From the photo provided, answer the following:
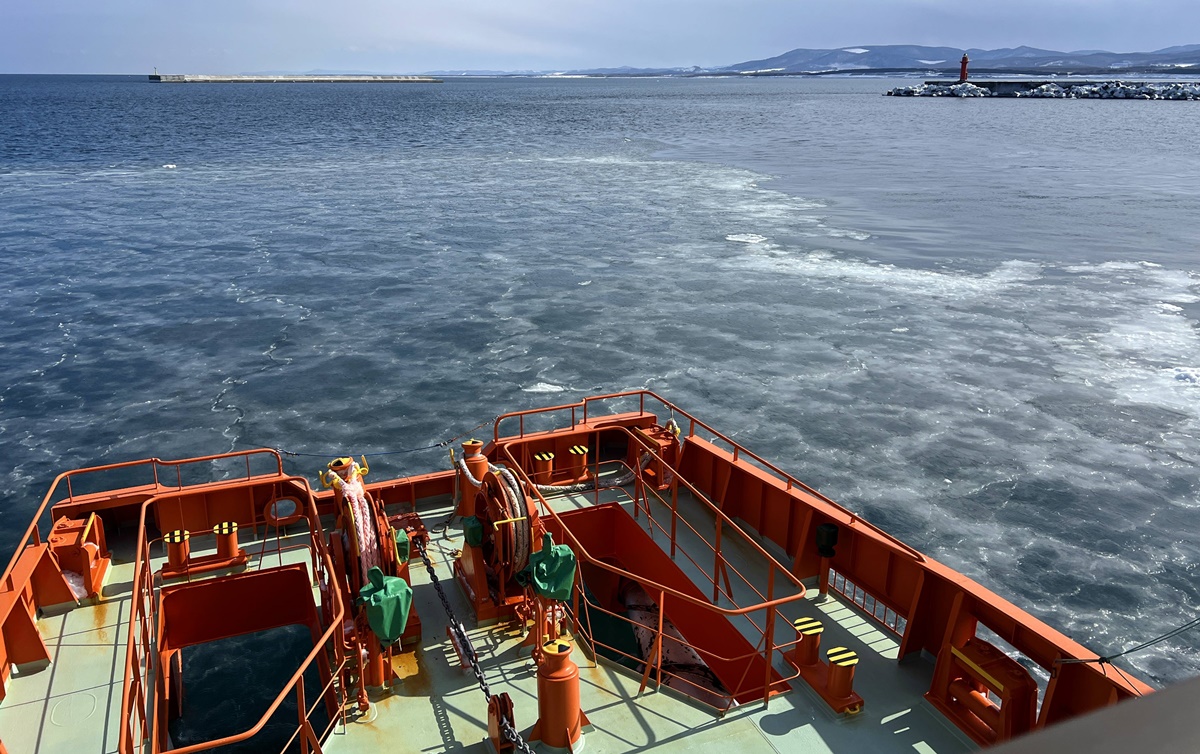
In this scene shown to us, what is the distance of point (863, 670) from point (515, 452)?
623cm

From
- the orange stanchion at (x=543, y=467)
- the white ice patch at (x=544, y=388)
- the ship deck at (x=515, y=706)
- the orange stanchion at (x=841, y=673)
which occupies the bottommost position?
the white ice patch at (x=544, y=388)

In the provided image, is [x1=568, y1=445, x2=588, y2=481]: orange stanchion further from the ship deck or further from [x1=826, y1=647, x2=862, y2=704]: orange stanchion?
[x1=826, y1=647, x2=862, y2=704]: orange stanchion

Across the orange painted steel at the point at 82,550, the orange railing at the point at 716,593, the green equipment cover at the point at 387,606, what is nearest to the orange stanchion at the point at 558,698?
the orange railing at the point at 716,593

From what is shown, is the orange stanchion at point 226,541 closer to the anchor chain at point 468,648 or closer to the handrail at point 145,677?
the handrail at point 145,677

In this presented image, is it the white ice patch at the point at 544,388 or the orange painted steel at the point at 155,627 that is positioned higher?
the orange painted steel at the point at 155,627

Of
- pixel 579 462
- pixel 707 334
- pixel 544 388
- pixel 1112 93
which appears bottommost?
pixel 544 388

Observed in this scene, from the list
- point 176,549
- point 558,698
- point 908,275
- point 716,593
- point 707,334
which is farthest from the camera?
point 908,275

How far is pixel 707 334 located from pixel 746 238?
13090 millimetres

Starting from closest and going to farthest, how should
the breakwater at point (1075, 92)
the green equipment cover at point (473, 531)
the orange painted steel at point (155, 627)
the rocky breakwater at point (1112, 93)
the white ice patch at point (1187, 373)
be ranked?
the orange painted steel at point (155, 627) → the green equipment cover at point (473, 531) → the white ice patch at point (1187, 373) → the rocky breakwater at point (1112, 93) → the breakwater at point (1075, 92)

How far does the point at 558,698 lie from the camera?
791 centimetres

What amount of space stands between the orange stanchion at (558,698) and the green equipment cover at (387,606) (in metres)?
1.50

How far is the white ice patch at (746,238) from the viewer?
122 feet

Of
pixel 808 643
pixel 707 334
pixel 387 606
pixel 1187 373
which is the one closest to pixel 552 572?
pixel 387 606

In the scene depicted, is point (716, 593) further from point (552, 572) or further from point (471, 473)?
point (471, 473)
